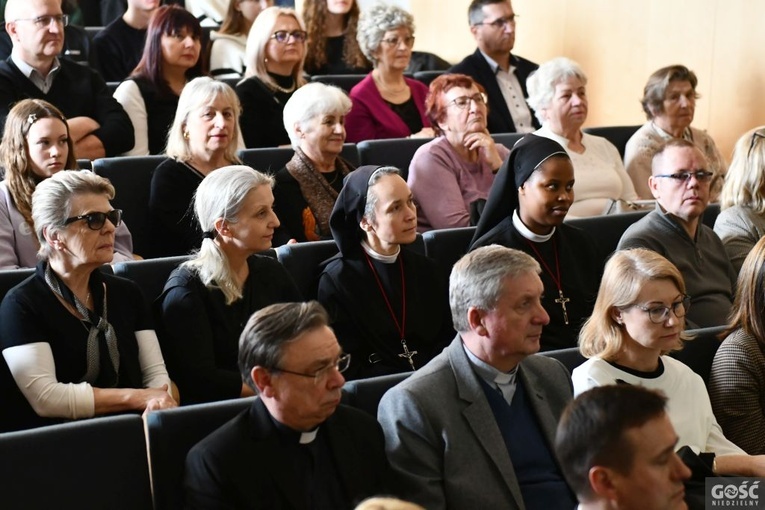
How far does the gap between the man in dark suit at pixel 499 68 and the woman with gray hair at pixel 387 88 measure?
34 centimetres

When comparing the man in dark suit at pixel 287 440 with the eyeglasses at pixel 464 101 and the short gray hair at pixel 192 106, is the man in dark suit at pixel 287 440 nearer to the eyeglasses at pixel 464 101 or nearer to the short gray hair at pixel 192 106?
→ the short gray hair at pixel 192 106

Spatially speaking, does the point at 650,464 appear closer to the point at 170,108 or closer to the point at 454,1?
the point at 170,108

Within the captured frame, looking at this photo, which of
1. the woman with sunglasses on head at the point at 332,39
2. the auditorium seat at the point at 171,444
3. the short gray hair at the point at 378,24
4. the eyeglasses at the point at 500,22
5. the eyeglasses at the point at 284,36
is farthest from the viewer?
the woman with sunglasses on head at the point at 332,39

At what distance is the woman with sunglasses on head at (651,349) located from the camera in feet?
8.50

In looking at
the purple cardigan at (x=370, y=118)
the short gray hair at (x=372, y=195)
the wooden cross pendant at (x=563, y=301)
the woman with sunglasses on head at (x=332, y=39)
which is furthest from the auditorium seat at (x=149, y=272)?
the woman with sunglasses on head at (x=332, y=39)

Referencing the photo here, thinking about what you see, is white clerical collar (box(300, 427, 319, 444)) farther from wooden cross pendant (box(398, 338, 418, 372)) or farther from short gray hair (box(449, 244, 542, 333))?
wooden cross pendant (box(398, 338, 418, 372))

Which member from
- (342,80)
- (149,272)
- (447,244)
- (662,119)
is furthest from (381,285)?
(342,80)

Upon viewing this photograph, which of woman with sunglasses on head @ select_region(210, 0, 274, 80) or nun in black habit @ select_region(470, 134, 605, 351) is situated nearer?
nun in black habit @ select_region(470, 134, 605, 351)

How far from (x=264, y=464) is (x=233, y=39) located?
12.0 feet

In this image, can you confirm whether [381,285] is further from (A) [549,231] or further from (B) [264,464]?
(B) [264,464]

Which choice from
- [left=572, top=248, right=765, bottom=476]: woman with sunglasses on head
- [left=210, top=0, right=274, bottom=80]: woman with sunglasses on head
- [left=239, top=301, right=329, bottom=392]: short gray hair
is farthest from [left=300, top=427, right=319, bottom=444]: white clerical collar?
[left=210, top=0, right=274, bottom=80]: woman with sunglasses on head

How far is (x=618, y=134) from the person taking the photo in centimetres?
512

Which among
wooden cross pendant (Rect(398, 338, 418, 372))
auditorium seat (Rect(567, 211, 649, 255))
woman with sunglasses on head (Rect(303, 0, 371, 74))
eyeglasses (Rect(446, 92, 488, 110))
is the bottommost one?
wooden cross pendant (Rect(398, 338, 418, 372))

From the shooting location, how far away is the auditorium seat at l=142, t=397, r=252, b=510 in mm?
2213
